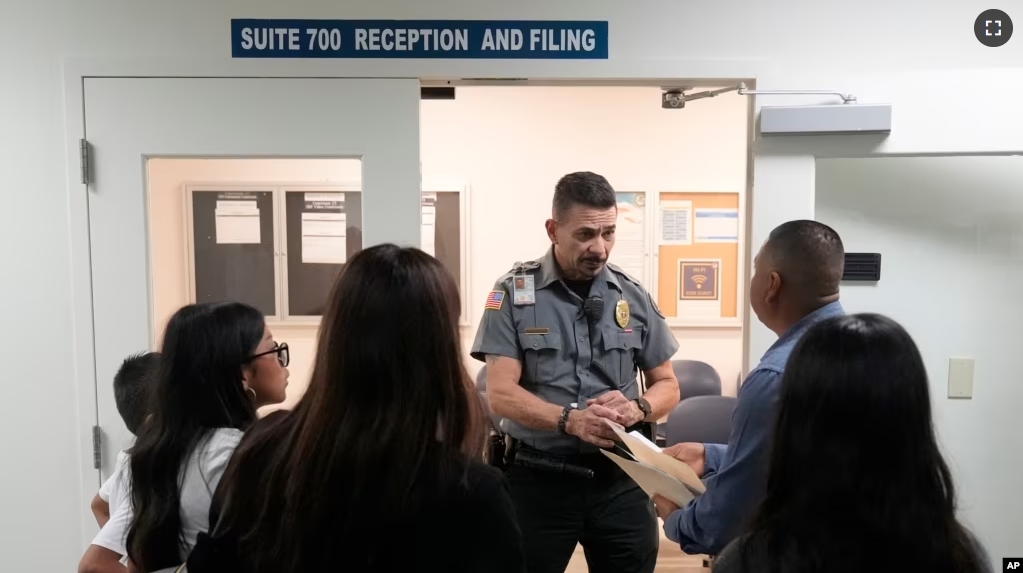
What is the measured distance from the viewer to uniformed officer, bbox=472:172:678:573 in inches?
76.0

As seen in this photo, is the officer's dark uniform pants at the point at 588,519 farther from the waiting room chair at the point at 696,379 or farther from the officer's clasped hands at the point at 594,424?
the waiting room chair at the point at 696,379

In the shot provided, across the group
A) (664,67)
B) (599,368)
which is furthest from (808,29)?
(599,368)

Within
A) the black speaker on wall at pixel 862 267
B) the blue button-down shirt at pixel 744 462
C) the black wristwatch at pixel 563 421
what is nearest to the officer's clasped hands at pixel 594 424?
the black wristwatch at pixel 563 421

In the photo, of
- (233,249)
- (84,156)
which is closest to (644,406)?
(233,249)

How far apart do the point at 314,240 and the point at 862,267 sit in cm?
183

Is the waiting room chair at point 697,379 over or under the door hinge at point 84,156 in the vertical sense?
under

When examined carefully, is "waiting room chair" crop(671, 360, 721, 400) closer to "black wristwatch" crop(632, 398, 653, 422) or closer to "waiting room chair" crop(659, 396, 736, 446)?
"waiting room chair" crop(659, 396, 736, 446)

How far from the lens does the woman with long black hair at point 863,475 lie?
0.85m

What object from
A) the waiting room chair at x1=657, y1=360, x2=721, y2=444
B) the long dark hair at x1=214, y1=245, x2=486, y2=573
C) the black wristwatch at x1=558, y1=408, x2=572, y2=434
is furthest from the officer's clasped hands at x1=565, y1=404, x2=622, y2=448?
the waiting room chair at x1=657, y1=360, x2=721, y2=444

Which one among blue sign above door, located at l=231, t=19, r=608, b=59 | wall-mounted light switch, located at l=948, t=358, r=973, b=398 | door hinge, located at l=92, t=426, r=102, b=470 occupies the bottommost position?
door hinge, located at l=92, t=426, r=102, b=470

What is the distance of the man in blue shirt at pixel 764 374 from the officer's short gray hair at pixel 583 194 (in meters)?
0.61

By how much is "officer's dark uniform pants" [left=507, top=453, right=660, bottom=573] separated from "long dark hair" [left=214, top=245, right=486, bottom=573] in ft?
3.45

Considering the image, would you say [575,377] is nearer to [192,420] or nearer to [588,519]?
[588,519]

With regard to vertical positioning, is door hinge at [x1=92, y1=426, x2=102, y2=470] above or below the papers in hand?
below
